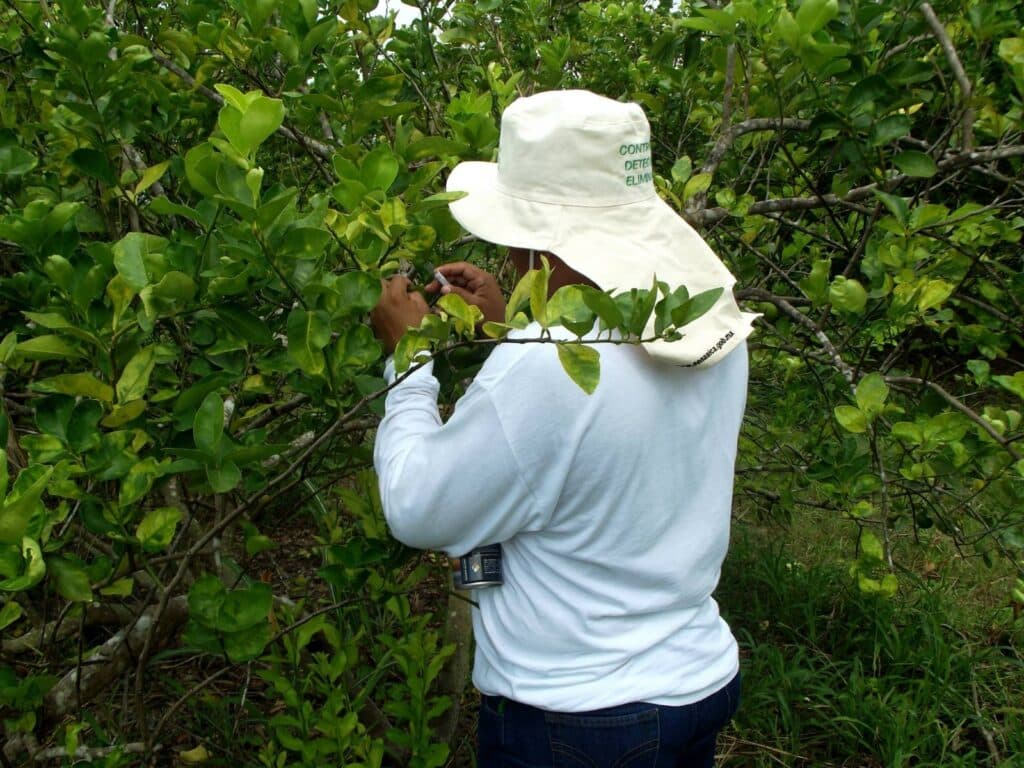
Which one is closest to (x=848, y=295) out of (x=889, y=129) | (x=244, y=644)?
(x=889, y=129)

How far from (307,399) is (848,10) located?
131 centimetres

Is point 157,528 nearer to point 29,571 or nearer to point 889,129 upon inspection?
point 29,571

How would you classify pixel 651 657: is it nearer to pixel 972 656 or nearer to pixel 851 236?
pixel 851 236

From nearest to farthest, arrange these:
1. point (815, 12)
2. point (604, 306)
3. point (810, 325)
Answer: point (604, 306) → point (815, 12) → point (810, 325)

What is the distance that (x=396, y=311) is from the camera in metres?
1.42

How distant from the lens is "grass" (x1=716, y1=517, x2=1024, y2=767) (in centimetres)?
280

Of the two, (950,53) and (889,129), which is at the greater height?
(950,53)

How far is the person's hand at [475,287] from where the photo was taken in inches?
59.4

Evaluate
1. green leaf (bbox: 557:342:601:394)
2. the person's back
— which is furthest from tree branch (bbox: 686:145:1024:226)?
green leaf (bbox: 557:342:601:394)

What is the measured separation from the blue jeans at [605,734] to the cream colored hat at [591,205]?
1.89 ft

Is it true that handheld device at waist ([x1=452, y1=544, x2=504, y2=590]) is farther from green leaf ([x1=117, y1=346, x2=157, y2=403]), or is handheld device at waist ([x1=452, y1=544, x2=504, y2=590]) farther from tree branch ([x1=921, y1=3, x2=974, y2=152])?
tree branch ([x1=921, y1=3, x2=974, y2=152])

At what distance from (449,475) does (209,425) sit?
332 mm

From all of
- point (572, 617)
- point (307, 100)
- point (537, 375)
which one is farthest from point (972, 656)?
point (307, 100)

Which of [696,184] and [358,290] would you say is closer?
[358,290]
